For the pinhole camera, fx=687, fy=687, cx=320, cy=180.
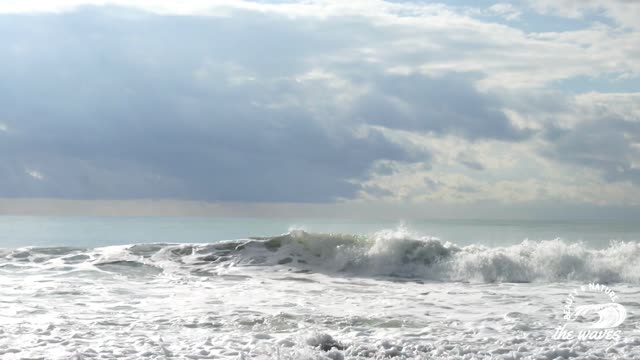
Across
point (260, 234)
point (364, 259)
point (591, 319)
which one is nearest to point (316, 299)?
point (591, 319)

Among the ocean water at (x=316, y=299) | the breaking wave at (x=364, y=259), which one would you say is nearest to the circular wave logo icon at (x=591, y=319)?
the ocean water at (x=316, y=299)

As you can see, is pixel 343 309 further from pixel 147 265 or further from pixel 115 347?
pixel 147 265

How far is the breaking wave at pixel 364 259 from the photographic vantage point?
21.5 m

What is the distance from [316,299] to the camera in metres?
16.2

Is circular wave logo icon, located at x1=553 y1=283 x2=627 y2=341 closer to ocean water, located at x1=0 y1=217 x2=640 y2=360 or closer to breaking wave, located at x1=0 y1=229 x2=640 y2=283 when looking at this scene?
ocean water, located at x1=0 y1=217 x2=640 y2=360

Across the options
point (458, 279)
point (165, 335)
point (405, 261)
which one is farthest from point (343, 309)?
point (405, 261)

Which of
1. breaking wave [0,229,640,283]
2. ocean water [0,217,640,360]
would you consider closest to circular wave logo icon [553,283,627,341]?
ocean water [0,217,640,360]

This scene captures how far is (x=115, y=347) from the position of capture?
1073cm

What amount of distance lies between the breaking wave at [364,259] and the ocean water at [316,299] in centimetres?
6

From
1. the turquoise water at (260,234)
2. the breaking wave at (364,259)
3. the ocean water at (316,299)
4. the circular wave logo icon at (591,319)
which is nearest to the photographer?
the ocean water at (316,299)

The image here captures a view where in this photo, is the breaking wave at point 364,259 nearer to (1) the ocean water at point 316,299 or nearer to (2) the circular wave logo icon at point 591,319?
(1) the ocean water at point 316,299

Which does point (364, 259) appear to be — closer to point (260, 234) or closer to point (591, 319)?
point (591, 319)

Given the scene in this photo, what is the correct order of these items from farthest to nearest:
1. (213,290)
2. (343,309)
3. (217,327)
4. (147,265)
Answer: (147,265) < (213,290) < (343,309) < (217,327)

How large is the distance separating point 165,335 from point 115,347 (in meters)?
1.08
